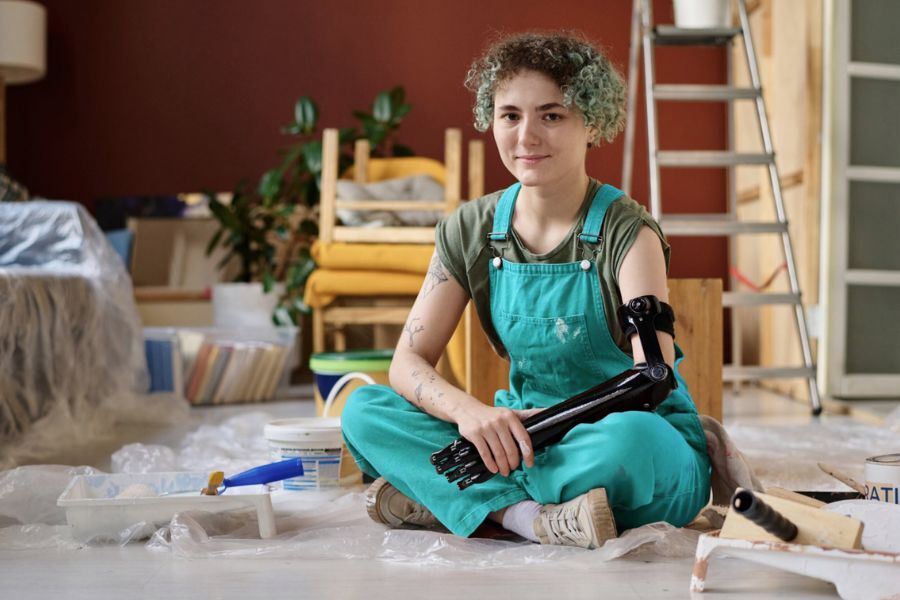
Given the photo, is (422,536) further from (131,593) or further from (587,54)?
(587,54)

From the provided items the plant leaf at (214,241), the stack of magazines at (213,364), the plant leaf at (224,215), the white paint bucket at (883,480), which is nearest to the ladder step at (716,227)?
the stack of magazines at (213,364)

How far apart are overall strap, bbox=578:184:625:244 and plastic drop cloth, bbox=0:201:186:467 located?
4.92 ft

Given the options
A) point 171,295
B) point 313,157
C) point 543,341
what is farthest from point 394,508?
point 171,295

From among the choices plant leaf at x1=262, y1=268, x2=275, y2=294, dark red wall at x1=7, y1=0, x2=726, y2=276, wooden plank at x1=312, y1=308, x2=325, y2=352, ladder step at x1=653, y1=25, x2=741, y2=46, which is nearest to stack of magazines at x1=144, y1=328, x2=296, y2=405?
wooden plank at x1=312, y1=308, x2=325, y2=352

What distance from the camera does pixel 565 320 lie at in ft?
5.24

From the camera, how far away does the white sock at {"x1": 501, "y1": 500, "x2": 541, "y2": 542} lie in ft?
5.06

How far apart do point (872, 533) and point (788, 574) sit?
4.8 inches

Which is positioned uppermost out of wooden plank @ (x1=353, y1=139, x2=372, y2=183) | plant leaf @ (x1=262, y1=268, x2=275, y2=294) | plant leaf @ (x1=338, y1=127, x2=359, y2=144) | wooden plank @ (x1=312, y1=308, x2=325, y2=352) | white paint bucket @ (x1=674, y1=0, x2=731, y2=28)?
white paint bucket @ (x1=674, y1=0, x2=731, y2=28)

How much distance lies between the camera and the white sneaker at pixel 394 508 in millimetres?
1666

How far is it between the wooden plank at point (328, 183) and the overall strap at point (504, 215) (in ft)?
7.16

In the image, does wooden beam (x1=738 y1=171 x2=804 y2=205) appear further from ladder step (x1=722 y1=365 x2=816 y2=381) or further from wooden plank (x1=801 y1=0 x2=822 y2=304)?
ladder step (x1=722 y1=365 x2=816 y2=381)

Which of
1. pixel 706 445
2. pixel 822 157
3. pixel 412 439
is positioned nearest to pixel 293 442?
pixel 412 439

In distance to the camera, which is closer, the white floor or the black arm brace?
the white floor

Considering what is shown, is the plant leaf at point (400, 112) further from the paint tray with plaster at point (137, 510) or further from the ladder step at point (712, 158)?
the paint tray with plaster at point (137, 510)
